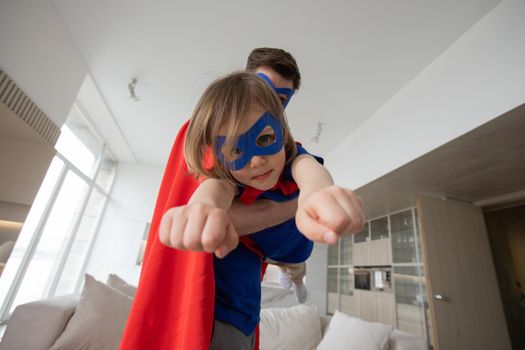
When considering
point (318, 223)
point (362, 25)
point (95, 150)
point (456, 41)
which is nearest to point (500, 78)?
point (456, 41)

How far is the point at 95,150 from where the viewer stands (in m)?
4.24

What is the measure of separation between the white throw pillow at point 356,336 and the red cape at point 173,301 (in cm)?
200

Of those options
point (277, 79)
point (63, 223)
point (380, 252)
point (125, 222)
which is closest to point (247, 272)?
point (277, 79)

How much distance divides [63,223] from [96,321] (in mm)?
2750

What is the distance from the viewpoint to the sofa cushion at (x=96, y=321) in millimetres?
1594

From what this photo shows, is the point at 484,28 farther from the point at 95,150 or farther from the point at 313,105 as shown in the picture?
the point at 95,150

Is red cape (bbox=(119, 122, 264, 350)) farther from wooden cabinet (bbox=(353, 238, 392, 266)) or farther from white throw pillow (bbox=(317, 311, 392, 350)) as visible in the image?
wooden cabinet (bbox=(353, 238, 392, 266))

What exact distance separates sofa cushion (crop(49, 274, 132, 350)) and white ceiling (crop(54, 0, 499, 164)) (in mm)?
2046

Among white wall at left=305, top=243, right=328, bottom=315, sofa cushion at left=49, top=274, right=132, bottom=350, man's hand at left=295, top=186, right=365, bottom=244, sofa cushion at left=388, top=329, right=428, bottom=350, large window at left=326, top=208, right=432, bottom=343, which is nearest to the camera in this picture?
man's hand at left=295, top=186, right=365, bottom=244

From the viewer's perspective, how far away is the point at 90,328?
5.36ft

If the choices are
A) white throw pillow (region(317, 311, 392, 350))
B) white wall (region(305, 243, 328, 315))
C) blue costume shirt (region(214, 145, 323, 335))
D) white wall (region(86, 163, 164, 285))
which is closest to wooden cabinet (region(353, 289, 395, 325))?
white wall (region(305, 243, 328, 315))

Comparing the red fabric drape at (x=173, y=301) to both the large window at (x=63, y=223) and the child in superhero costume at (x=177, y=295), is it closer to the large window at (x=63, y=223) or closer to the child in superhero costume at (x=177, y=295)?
Result: the child in superhero costume at (x=177, y=295)

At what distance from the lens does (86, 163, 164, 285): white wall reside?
4578 mm

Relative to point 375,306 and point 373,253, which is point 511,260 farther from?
point 375,306
